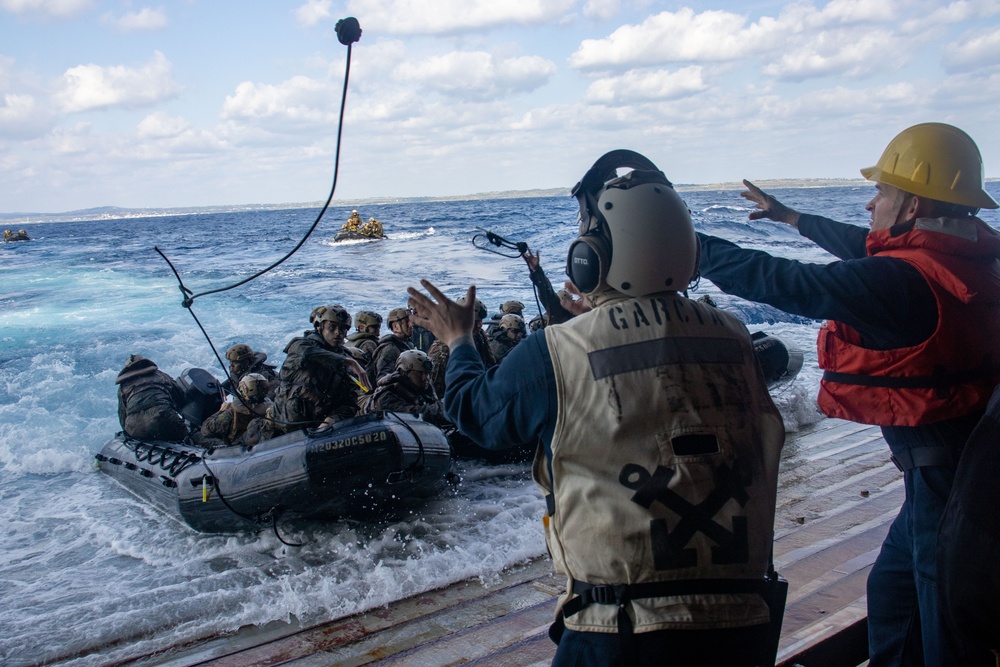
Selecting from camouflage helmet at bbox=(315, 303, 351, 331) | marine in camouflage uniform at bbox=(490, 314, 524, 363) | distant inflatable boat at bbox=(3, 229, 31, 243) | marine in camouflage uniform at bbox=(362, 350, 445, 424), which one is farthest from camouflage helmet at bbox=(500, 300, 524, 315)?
distant inflatable boat at bbox=(3, 229, 31, 243)

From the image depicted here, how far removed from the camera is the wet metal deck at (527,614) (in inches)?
122

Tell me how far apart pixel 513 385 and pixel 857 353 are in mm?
1254

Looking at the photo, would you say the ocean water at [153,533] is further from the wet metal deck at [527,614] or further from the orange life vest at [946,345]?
the orange life vest at [946,345]

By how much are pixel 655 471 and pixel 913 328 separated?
3.72 feet

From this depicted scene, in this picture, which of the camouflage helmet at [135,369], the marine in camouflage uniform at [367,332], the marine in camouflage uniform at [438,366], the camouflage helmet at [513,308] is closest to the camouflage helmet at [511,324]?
the marine in camouflage uniform at [438,366]

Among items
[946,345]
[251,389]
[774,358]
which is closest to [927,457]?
[946,345]

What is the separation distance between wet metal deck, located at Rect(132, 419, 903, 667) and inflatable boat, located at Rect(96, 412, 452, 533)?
1.39 meters

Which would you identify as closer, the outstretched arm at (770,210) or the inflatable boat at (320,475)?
the outstretched arm at (770,210)

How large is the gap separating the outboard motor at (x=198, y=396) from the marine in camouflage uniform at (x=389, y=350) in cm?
188

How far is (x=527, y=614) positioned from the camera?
12.1 feet

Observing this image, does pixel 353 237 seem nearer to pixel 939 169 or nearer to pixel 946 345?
pixel 939 169

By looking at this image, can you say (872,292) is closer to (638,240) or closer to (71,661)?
(638,240)

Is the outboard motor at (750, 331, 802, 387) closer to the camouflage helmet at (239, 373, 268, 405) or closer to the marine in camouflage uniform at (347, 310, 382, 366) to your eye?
the marine in camouflage uniform at (347, 310, 382, 366)

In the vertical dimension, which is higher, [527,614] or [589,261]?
[589,261]
